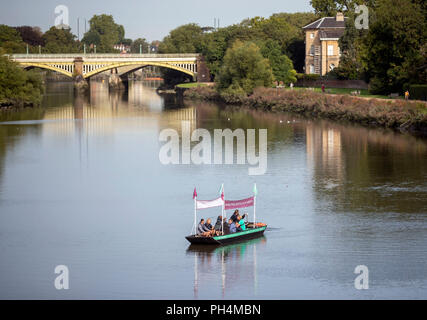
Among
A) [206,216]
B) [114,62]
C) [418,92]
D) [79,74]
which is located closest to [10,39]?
[79,74]

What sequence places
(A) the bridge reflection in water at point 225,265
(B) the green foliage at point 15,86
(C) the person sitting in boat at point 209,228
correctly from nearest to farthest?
(A) the bridge reflection in water at point 225,265, (C) the person sitting in boat at point 209,228, (B) the green foliage at point 15,86

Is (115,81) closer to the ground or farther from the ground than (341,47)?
closer to the ground

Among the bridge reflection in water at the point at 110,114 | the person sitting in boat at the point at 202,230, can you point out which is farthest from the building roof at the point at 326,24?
the person sitting in boat at the point at 202,230

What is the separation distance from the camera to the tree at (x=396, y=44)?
78.7 meters

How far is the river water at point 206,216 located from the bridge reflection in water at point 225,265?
0.14ft

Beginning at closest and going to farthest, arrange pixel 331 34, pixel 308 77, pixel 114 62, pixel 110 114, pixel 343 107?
pixel 343 107, pixel 110 114, pixel 308 77, pixel 331 34, pixel 114 62

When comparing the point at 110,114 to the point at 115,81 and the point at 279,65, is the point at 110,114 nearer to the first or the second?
the point at 279,65

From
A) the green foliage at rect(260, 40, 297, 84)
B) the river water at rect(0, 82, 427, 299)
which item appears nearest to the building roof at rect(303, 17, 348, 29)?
the green foliage at rect(260, 40, 297, 84)

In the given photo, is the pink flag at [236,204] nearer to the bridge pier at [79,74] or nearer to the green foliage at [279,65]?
the green foliage at [279,65]

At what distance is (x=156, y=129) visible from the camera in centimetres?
7350

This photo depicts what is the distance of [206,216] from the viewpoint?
120ft

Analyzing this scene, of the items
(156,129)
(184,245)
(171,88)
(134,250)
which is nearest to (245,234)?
(184,245)

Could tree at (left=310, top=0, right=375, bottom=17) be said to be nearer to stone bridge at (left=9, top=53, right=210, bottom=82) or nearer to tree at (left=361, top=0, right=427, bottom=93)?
stone bridge at (left=9, top=53, right=210, bottom=82)

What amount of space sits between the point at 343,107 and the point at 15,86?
137 feet
